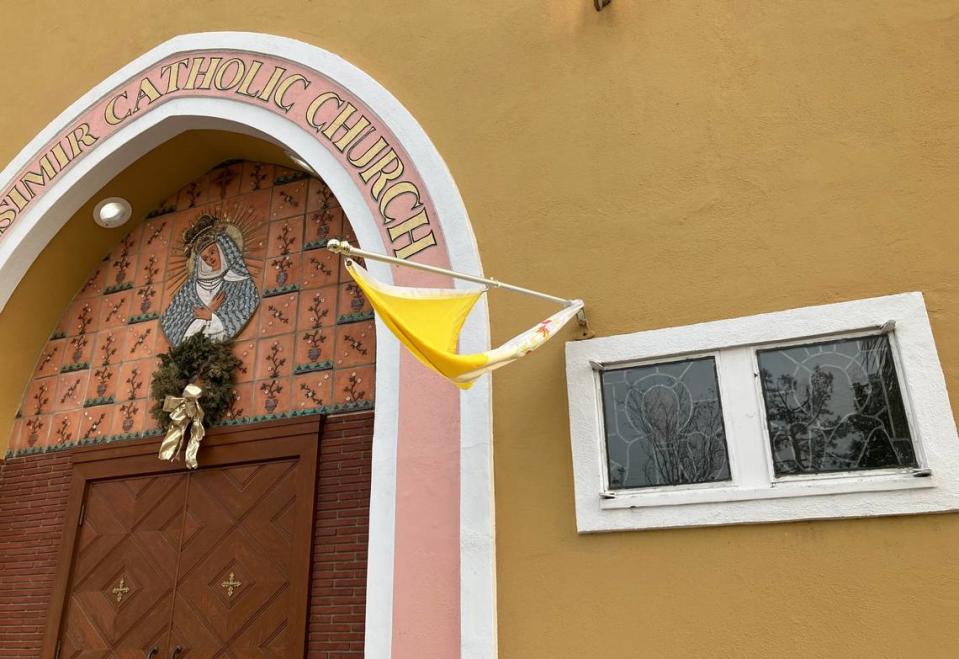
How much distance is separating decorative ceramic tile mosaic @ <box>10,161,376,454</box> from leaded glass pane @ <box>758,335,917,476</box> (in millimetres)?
2933

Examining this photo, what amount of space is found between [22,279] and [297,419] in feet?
10.2

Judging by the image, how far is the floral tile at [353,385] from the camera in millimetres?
5988

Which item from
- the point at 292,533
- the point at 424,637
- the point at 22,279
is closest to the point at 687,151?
the point at 424,637

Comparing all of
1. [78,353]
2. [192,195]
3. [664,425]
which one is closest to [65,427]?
[78,353]

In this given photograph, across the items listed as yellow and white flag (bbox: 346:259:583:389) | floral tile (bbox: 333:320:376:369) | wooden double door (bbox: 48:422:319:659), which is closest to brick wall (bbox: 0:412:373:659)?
wooden double door (bbox: 48:422:319:659)

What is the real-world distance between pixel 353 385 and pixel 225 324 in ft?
4.98

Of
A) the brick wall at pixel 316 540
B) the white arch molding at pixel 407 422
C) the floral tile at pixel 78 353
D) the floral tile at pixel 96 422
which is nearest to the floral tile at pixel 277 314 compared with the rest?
the brick wall at pixel 316 540

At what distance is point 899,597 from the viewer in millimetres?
3805

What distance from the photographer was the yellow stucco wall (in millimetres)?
3977

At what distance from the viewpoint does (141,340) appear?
7195 millimetres

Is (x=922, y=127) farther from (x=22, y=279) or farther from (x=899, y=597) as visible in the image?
(x=22, y=279)

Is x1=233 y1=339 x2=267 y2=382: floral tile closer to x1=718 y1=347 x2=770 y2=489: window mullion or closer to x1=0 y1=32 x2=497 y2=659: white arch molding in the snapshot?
x1=0 y1=32 x2=497 y2=659: white arch molding

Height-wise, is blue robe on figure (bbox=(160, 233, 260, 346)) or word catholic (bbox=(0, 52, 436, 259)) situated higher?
word catholic (bbox=(0, 52, 436, 259))

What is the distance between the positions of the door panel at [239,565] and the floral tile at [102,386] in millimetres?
1461
